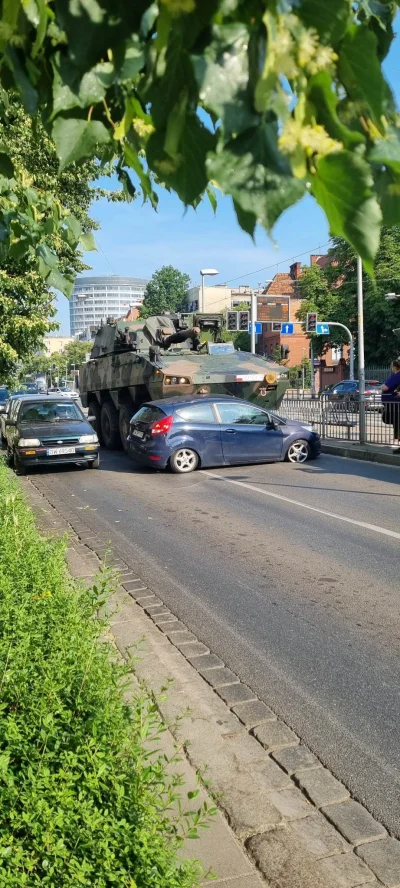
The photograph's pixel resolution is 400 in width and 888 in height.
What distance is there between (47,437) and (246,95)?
1338 centimetres

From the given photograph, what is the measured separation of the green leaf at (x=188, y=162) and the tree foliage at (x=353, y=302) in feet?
136

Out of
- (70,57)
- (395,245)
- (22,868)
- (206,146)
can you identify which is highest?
(395,245)

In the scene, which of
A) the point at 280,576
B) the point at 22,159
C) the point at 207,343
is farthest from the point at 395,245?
the point at 280,576

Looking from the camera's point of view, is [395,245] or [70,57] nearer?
[70,57]

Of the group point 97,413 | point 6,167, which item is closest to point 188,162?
point 6,167

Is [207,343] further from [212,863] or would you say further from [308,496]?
[212,863]

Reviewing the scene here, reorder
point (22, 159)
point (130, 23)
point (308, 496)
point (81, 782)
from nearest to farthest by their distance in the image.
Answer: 1. point (130, 23)
2. point (81, 782)
3. point (308, 496)
4. point (22, 159)

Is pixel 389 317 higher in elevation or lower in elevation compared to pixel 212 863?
higher

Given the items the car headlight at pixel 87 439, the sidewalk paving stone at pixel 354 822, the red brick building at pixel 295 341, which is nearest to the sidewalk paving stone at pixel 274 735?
the sidewalk paving stone at pixel 354 822

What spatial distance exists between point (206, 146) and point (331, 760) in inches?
119

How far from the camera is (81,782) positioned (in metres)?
2.50

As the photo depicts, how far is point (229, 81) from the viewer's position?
1.24 metres

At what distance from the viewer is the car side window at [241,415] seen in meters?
14.3

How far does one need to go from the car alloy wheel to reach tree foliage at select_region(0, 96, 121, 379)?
17.2ft
